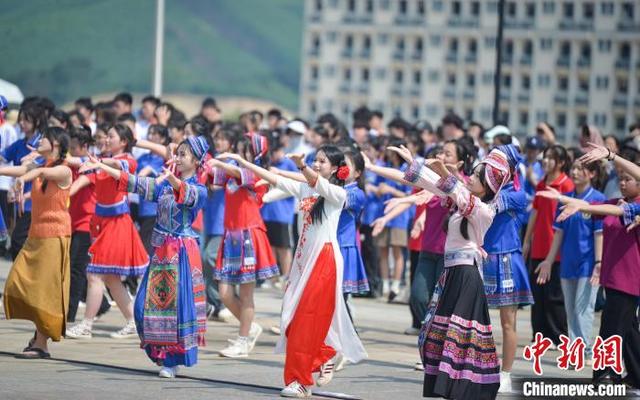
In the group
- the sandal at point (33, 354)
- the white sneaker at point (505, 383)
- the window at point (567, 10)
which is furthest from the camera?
the window at point (567, 10)

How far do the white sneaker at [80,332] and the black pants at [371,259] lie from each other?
620 cm

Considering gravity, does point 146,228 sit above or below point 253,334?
above

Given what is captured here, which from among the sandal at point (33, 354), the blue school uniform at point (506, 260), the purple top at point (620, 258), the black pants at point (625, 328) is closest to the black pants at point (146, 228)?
the sandal at point (33, 354)

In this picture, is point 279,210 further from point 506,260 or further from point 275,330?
point 506,260

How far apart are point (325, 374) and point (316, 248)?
41.7 inches

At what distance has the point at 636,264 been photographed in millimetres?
12219

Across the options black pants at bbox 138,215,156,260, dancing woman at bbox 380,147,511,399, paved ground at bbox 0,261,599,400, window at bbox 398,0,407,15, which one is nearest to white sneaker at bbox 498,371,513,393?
paved ground at bbox 0,261,599,400

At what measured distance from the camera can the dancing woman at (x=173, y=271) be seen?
11.8 meters

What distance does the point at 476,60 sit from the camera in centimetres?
12950

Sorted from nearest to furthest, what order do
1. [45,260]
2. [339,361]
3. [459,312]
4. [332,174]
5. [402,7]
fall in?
[459,312]
[332,174]
[45,260]
[339,361]
[402,7]

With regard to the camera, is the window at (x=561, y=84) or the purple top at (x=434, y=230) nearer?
the purple top at (x=434, y=230)

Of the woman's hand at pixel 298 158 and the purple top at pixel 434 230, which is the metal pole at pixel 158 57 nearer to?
the purple top at pixel 434 230

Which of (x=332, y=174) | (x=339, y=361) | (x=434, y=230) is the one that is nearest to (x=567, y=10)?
(x=434, y=230)

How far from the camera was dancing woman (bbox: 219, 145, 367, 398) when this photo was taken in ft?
36.5
